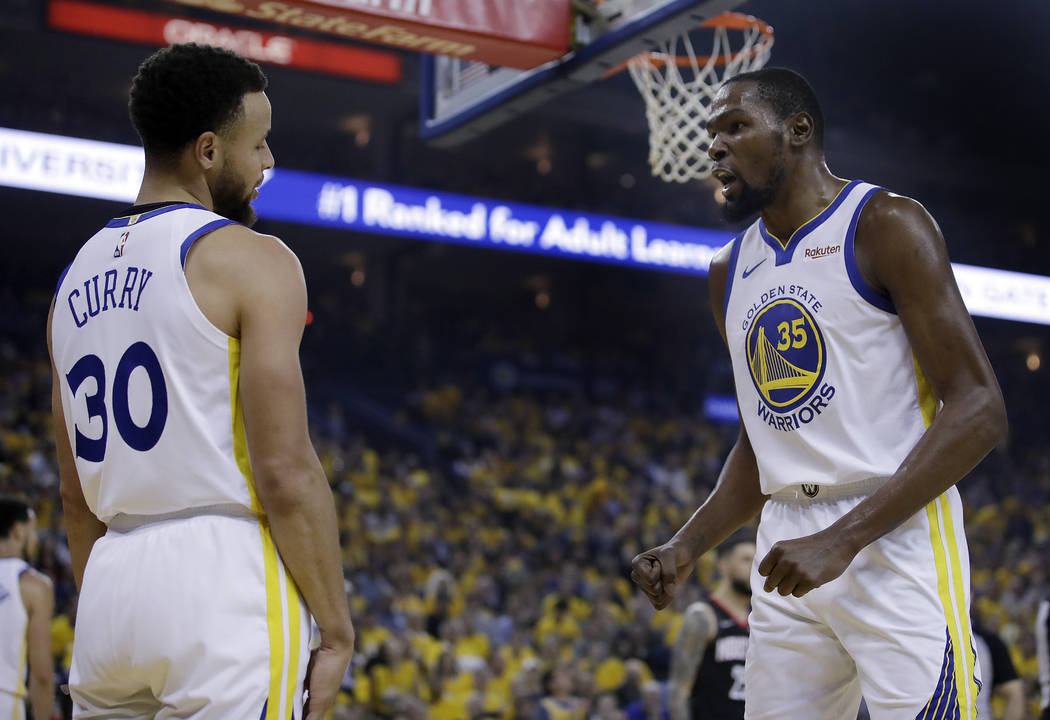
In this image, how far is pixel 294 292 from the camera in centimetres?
216

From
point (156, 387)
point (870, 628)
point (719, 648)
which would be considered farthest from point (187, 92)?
point (719, 648)

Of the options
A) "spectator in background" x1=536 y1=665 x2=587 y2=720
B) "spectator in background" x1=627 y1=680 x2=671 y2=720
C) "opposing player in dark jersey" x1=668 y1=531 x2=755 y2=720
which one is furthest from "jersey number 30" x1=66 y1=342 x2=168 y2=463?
"spectator in background" x1=627 y1=680 x2=671 y2=720

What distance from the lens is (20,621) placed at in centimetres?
491

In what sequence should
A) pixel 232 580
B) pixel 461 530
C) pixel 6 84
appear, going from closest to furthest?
pixel 232 580
pixel 461 530
pixel 6 84

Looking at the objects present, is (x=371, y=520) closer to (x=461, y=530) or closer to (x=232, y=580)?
(x=461, y=530)

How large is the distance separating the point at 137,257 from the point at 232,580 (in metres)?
0.63

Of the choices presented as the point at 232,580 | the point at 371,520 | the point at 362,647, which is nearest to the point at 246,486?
the point at 232,580

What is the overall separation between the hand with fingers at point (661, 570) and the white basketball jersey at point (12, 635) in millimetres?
3211

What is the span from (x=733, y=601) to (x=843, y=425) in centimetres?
310

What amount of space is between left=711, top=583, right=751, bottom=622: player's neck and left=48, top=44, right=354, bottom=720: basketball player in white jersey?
349 cm

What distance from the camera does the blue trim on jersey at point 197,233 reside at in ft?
7.07

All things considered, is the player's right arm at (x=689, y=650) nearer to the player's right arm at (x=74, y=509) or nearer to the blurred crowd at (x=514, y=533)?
the blurred crowd at (x=514, y=533)

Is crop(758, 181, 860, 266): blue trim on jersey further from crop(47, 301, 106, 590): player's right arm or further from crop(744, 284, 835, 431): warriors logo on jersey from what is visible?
crop(47, 301, 106, 590): player's right arm

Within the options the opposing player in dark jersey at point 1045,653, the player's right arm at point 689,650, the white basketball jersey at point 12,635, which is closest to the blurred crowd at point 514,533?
the player's right arm at point 689,650
